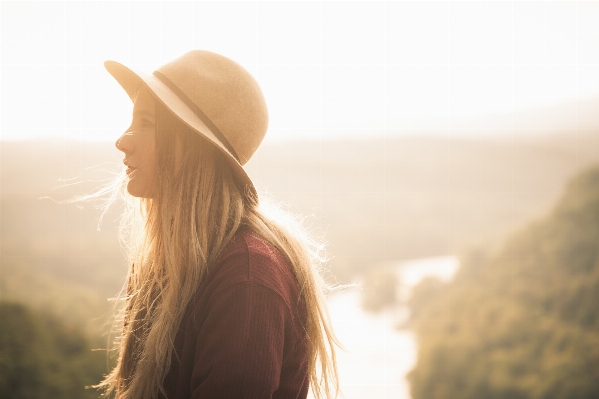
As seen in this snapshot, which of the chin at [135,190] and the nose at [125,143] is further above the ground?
the nose at [125,143]

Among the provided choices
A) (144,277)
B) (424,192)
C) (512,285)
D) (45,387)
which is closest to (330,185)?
(424,192)

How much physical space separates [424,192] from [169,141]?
12.1m

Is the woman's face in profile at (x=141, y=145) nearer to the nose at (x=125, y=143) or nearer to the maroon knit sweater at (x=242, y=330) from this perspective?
the nose at (x=125, y=143)

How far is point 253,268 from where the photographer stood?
849mm

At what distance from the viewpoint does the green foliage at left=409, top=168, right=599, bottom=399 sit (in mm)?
7883

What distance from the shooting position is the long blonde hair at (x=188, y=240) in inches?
38.3

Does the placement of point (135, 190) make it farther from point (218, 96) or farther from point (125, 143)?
point (218, 96)

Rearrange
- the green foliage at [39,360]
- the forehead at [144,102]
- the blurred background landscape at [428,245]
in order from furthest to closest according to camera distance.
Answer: the blurred background landscape at [428,245] < the green foliage at [39,360] < the forehead at [144,102]

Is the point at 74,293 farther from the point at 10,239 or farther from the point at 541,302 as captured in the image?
the point at 541,302

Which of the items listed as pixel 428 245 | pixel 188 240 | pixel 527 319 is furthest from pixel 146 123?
pixel 428 245

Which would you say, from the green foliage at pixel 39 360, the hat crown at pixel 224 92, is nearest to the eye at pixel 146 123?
the hat crown at pixel 224 92

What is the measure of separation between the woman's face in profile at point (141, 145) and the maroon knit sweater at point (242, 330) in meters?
0.27

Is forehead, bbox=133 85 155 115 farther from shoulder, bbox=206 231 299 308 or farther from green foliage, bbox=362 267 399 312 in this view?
green foliage, bbox=362 267 399 312

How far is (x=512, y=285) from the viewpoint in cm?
983
